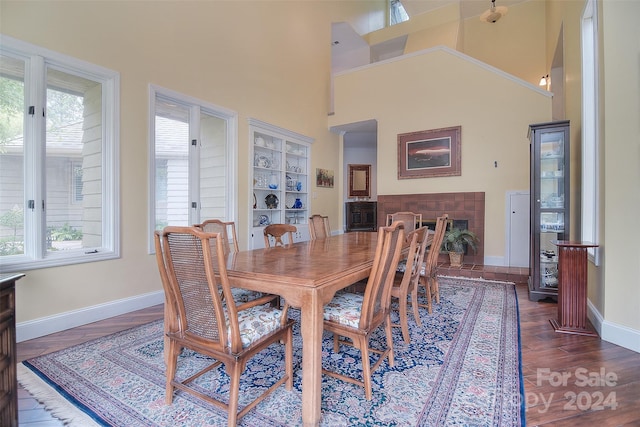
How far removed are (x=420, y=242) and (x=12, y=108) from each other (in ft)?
11.4

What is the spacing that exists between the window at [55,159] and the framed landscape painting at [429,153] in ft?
15.5

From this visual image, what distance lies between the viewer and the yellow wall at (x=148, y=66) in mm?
2500

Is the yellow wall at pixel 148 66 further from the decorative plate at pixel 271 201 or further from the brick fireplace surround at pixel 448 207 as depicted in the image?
the brick fireplace surround at pixel 448 207

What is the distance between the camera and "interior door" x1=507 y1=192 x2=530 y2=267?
4.81 m

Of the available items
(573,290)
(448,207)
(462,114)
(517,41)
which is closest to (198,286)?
(573,290)

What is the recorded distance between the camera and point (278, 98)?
5152 millimetres

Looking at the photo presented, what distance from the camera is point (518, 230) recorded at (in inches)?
191

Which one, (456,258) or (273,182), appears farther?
(273,182)

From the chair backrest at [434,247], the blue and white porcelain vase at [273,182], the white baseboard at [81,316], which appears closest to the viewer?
the white baseboard at [81,316]

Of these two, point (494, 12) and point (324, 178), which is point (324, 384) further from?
point (494, 12)

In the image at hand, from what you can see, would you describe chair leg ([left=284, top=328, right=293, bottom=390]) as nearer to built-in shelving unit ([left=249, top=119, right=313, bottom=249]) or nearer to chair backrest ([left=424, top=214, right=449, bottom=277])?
chair backrest ([left=424, top=214, right=449, bottom=277])

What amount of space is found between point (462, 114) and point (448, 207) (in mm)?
1704

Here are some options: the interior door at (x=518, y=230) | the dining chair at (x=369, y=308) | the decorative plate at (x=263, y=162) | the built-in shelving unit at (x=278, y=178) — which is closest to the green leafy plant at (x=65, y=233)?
the built-in shelving unit at (x=278, y=178)

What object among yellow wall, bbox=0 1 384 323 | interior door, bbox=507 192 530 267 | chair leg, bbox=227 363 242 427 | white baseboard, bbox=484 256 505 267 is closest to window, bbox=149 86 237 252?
yellow wall, bbox=0 1 384 323
